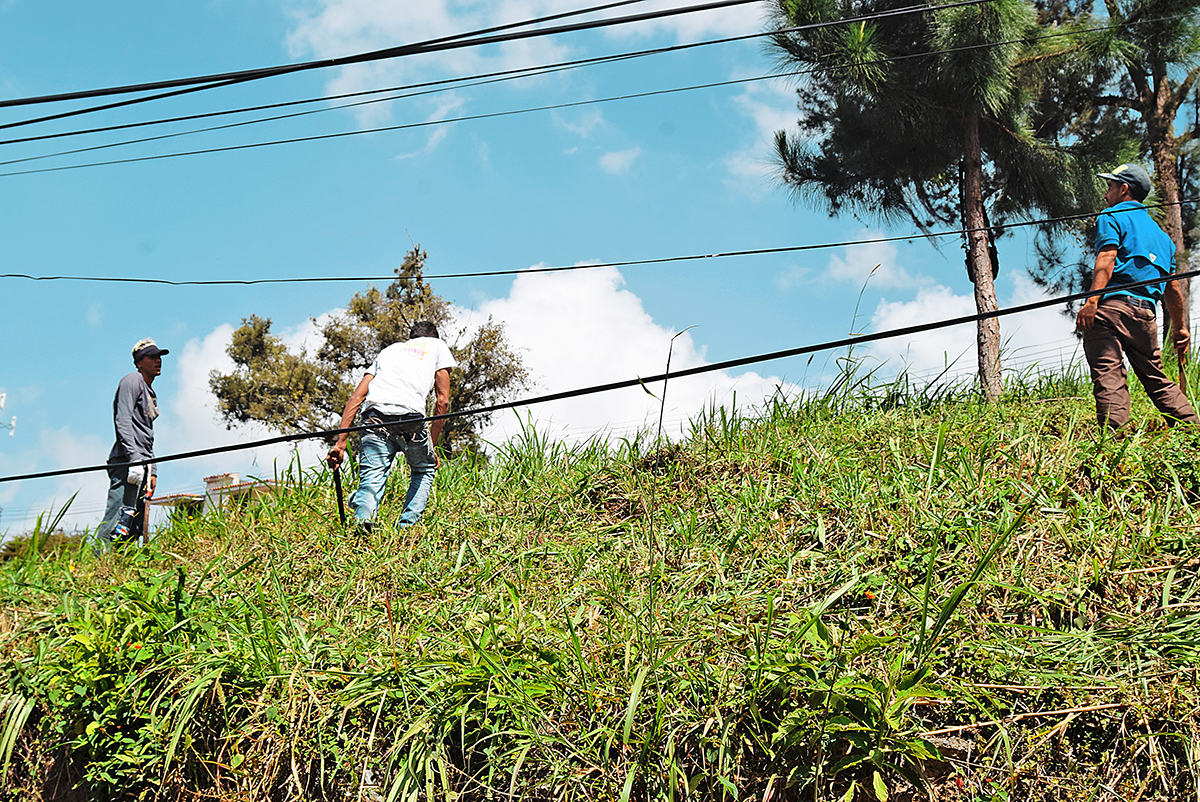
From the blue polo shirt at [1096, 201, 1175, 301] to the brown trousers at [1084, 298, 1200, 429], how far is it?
13 cm

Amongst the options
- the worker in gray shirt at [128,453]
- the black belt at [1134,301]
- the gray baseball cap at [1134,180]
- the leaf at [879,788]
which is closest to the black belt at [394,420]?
the worker in gray shirt at [128,453]

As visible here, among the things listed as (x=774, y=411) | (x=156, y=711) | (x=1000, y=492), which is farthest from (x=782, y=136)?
(x=156, y=711)

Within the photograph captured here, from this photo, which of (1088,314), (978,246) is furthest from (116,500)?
(978,246)

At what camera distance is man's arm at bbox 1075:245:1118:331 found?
4.39 meters

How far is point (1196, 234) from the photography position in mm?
12914

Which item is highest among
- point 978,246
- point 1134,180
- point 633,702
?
point 978,246

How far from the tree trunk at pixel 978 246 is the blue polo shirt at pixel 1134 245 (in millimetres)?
4728

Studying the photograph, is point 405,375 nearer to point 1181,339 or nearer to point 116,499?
point 116,499

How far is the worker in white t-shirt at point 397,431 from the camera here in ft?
16.5

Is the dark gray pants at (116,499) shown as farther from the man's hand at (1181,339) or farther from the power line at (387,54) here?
the man's hand at (1181,339)

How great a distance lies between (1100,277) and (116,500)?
6.50 metres

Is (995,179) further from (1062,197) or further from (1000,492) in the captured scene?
(1000,492)

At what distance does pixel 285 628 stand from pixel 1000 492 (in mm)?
3304

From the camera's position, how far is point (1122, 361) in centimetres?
440
